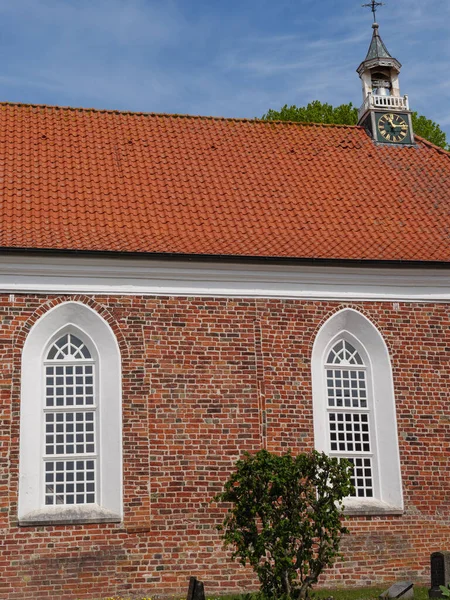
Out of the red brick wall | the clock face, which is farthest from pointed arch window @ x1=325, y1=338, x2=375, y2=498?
the clock face

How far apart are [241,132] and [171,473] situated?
824 cm

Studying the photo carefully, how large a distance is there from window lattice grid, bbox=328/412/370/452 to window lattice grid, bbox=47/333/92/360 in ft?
14.4

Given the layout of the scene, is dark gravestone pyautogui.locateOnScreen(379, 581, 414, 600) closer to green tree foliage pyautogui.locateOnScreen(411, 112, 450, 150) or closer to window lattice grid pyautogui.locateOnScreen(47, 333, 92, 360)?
window lattice grid pyautogui.locateOnScreen(47, 333, 92, 360)

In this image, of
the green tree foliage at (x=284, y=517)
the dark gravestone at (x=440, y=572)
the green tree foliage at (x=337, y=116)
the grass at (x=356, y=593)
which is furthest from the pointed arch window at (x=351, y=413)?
the green tree foliage at (x=337, y=116)

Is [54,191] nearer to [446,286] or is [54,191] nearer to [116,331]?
[116,331]

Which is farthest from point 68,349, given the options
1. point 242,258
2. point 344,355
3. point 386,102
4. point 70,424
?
point 386,102

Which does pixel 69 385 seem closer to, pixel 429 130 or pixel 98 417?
pixel 98 417

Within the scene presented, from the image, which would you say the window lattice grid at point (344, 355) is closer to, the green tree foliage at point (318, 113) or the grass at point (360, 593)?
the grass at point (360, 593)

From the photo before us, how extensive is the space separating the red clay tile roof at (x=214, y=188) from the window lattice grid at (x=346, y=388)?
6.79 feet

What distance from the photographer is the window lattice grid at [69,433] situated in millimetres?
14258

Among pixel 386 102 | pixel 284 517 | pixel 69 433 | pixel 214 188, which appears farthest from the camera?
pixel 386 102

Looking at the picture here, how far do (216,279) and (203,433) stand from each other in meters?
2.67

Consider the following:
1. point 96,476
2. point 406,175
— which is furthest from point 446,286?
point 96,476

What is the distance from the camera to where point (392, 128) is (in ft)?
64.8
